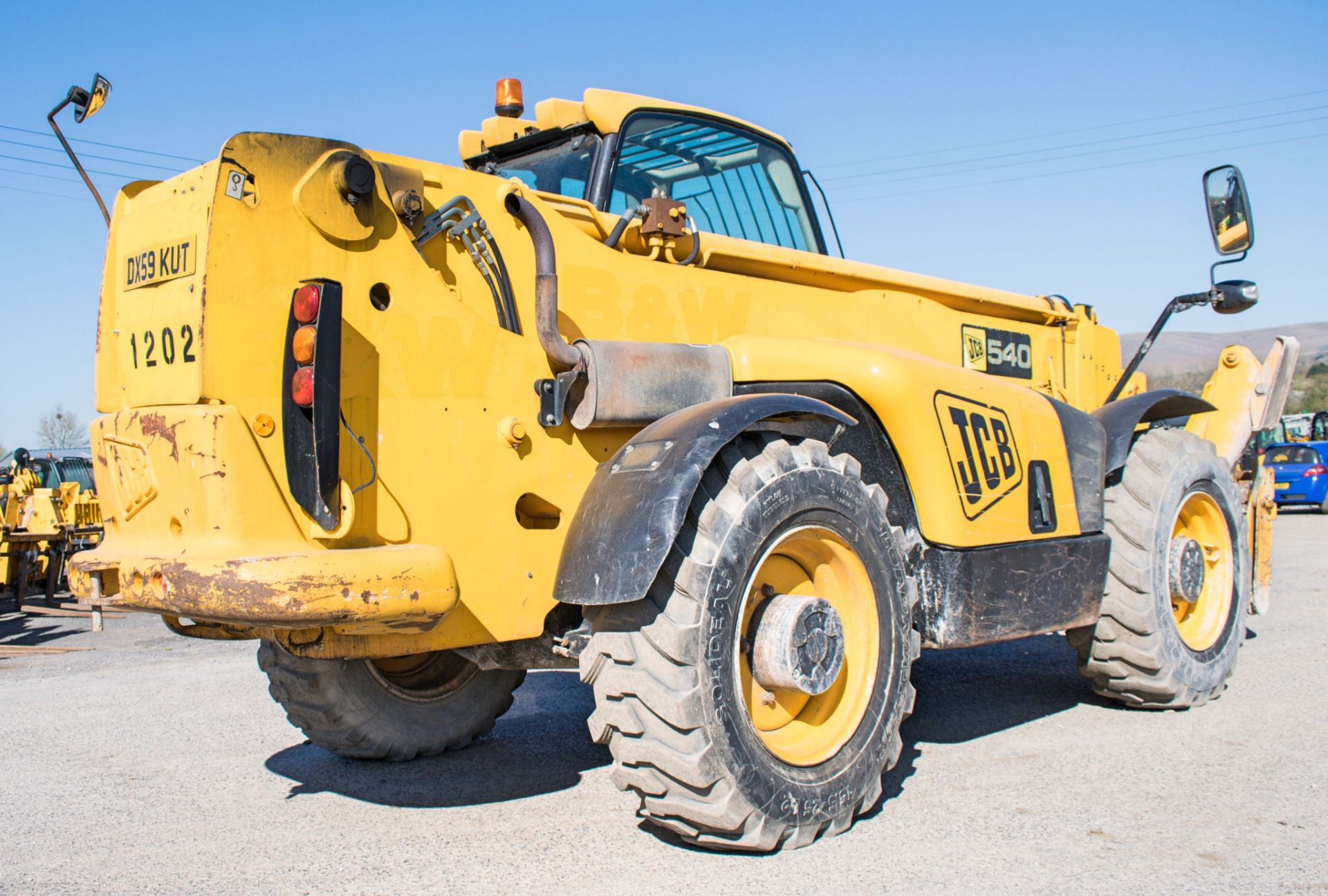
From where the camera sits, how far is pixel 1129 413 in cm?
575

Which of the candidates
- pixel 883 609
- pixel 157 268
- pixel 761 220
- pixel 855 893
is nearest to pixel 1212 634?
pixel 883 609

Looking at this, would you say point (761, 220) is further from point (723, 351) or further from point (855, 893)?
point (855, 893)

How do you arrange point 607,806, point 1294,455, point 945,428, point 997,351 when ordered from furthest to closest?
point 1294,455 → point 997,351 → point 945,428 → point 607,806

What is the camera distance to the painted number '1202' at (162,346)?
11.1 ft

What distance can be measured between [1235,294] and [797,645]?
4267 mm

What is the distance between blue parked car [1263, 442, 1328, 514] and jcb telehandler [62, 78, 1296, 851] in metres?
21.2

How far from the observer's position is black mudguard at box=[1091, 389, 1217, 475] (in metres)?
5.64

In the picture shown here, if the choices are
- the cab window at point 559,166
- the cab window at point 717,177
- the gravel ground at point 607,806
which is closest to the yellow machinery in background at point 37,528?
the gravel ground at point 607,806

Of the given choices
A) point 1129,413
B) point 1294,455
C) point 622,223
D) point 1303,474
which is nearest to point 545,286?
point 622,223

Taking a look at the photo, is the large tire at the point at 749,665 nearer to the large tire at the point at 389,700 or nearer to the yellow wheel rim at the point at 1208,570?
the large tire at the point at 389,700

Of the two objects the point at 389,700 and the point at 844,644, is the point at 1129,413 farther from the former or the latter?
the point at 389,700

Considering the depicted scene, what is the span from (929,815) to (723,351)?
1837 millimetres

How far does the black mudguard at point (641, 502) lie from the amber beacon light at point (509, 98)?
2.23m

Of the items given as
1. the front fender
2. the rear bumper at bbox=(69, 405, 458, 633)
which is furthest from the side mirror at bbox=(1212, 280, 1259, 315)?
the rear bumper at bbox=(69, 405, 458, 633)
